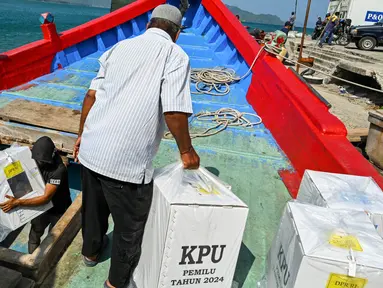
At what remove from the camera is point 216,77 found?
5.27 meters

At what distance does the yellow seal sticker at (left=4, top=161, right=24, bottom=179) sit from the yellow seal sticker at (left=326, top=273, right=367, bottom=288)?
94.9 inches

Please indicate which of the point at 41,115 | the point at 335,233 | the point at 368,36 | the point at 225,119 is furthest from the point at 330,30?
the point at 335,233

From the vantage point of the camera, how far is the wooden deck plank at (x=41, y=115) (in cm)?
355

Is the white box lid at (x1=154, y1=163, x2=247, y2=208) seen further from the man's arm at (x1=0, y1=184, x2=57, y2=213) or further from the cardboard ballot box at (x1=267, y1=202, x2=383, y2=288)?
the man's arm at (x1=0, y1=184, x2=57, y2=213)

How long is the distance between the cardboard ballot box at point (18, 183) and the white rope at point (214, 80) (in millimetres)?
2811

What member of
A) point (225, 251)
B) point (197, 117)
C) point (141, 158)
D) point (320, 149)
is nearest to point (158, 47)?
point (141, 158)

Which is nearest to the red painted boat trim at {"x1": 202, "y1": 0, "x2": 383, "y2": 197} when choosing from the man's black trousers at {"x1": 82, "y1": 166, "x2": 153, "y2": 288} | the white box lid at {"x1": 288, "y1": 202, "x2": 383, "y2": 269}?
the white box lid at {"x1": 288, "y1": 202, "x2": 383, "y2": 269}

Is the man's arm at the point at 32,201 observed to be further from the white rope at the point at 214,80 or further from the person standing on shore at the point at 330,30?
the person standing on shore at the point at 330,30

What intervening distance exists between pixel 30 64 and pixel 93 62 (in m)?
1.20

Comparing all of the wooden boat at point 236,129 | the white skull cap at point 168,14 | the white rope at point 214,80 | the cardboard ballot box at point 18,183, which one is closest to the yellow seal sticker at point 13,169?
the cardboard ballot box at point 18,183

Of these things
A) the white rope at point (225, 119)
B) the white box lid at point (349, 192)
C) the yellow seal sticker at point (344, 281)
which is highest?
the white box lid at point (349, 192)

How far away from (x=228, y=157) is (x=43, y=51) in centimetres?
342

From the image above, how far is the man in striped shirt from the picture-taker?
5.51 ft

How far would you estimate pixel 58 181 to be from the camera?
9.43ft
